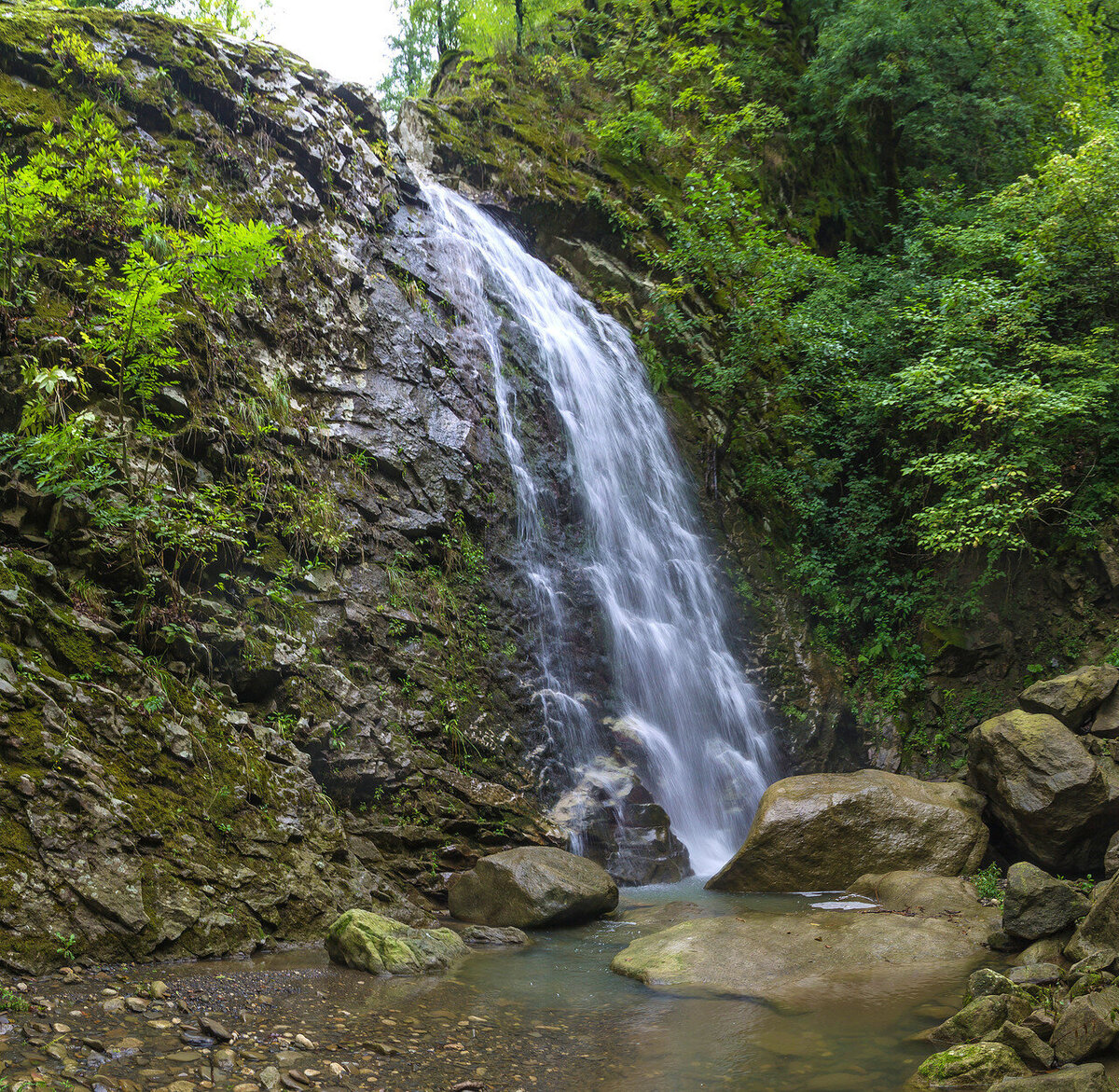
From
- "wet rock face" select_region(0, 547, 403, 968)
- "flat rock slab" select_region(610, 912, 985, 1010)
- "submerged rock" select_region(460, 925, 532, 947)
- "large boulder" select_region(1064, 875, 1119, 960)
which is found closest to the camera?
"wet rock face" select_region(0, 547, 403, 968)

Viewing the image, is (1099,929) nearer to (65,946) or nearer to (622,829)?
(622,829)

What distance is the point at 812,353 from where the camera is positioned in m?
13.9

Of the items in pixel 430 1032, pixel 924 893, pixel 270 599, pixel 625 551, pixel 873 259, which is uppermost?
pixel 873 259

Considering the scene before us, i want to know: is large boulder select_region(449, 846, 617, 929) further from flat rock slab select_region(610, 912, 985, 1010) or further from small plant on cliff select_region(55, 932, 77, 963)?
small plant on cliff select_region(55, 932, 77, 963)

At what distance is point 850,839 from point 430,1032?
5.23 metres

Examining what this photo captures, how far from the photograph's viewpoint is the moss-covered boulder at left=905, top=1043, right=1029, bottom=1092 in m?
3.60

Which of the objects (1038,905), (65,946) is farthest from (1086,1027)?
(65,946)

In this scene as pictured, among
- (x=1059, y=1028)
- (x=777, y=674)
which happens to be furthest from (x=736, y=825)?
(x=1059, y=1028)

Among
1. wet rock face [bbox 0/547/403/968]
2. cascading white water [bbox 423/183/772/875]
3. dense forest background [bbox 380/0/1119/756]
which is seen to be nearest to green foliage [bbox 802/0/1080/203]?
dense forest background [bbox 380/0/1119/756]

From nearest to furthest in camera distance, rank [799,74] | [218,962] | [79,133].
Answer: [218,962] → [79,133] → [799,74]

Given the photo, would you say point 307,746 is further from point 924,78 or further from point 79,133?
point 924,78

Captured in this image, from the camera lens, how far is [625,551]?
37.5 feet

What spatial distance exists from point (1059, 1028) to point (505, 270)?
39.6ft

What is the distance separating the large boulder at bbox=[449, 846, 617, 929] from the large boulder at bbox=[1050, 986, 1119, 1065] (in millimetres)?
3619
